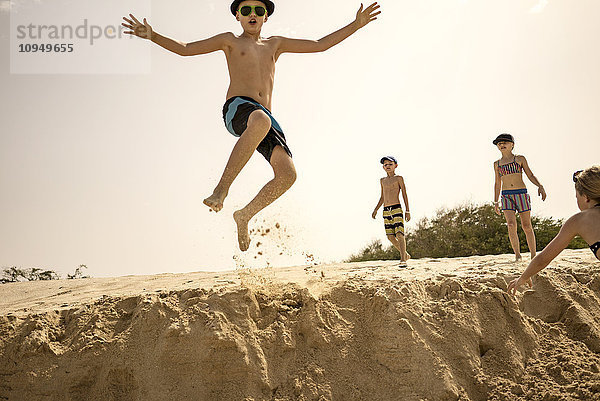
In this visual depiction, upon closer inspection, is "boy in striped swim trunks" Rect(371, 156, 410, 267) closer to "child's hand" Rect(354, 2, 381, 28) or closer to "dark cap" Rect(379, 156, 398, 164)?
"dark cap" Rect(379, 156, 398, 164)

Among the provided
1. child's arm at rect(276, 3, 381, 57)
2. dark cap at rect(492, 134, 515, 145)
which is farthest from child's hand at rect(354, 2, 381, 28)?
dark cap at rect(492, 134, 515, 145)

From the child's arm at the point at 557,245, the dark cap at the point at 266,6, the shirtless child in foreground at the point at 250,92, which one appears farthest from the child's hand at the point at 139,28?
the child's arm at the point at 557,245

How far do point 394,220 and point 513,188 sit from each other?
182 cm

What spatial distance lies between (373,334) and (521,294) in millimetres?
1424

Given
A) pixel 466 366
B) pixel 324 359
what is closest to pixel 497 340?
pixel 466 366

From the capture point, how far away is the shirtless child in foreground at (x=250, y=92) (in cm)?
345

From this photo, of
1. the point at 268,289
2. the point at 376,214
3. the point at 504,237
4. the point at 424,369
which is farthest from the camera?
the point at 504,237

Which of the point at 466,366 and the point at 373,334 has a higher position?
the point at 373,334

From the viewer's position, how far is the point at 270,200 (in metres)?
3.54

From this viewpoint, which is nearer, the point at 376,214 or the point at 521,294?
the point at 521,294

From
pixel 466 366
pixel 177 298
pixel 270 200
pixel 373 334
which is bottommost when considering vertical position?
pixel 466 366

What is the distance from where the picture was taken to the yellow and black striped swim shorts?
7.37 meters

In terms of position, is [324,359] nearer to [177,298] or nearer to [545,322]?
[177,298]

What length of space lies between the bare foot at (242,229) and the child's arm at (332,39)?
1566 millimetres
